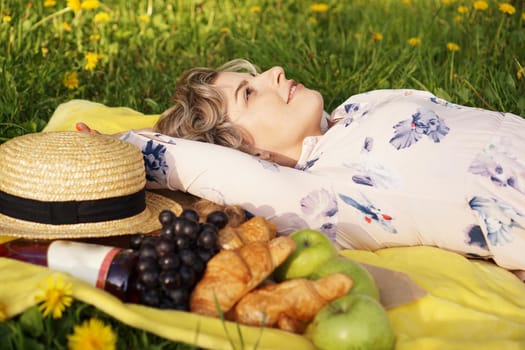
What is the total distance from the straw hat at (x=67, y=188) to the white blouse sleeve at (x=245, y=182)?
0.96 feet

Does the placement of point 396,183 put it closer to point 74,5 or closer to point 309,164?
point 309,164

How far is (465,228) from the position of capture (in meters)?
2.69

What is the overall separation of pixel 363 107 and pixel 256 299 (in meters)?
1.51

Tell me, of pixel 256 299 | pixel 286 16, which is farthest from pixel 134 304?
pixel 286 16

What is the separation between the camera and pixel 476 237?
269 cm

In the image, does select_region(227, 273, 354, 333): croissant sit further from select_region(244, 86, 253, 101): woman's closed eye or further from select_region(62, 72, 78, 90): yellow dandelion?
select_region(62, 72, 78, 90): yellow dandelion

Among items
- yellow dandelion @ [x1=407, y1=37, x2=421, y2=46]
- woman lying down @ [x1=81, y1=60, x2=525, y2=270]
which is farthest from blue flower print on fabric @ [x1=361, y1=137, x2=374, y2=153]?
yellow dandelion @ [x1=407, y1=37, x2=421, y2=46]

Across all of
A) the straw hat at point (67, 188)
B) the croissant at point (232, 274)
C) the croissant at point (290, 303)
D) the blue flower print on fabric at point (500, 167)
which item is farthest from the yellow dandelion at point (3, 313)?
the blue flower print on fabric at point (500, 167)

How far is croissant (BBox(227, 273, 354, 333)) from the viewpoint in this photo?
2.08m

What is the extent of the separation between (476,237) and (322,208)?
0.56 meters

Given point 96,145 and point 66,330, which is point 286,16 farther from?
point 66,330

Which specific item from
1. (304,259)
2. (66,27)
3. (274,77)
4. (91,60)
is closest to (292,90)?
(274,77)

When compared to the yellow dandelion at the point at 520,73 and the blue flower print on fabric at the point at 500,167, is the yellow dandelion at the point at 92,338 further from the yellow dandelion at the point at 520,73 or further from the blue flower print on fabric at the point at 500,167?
the yellow dandelion at the point at 520,73

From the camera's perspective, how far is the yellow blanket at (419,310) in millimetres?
1968
